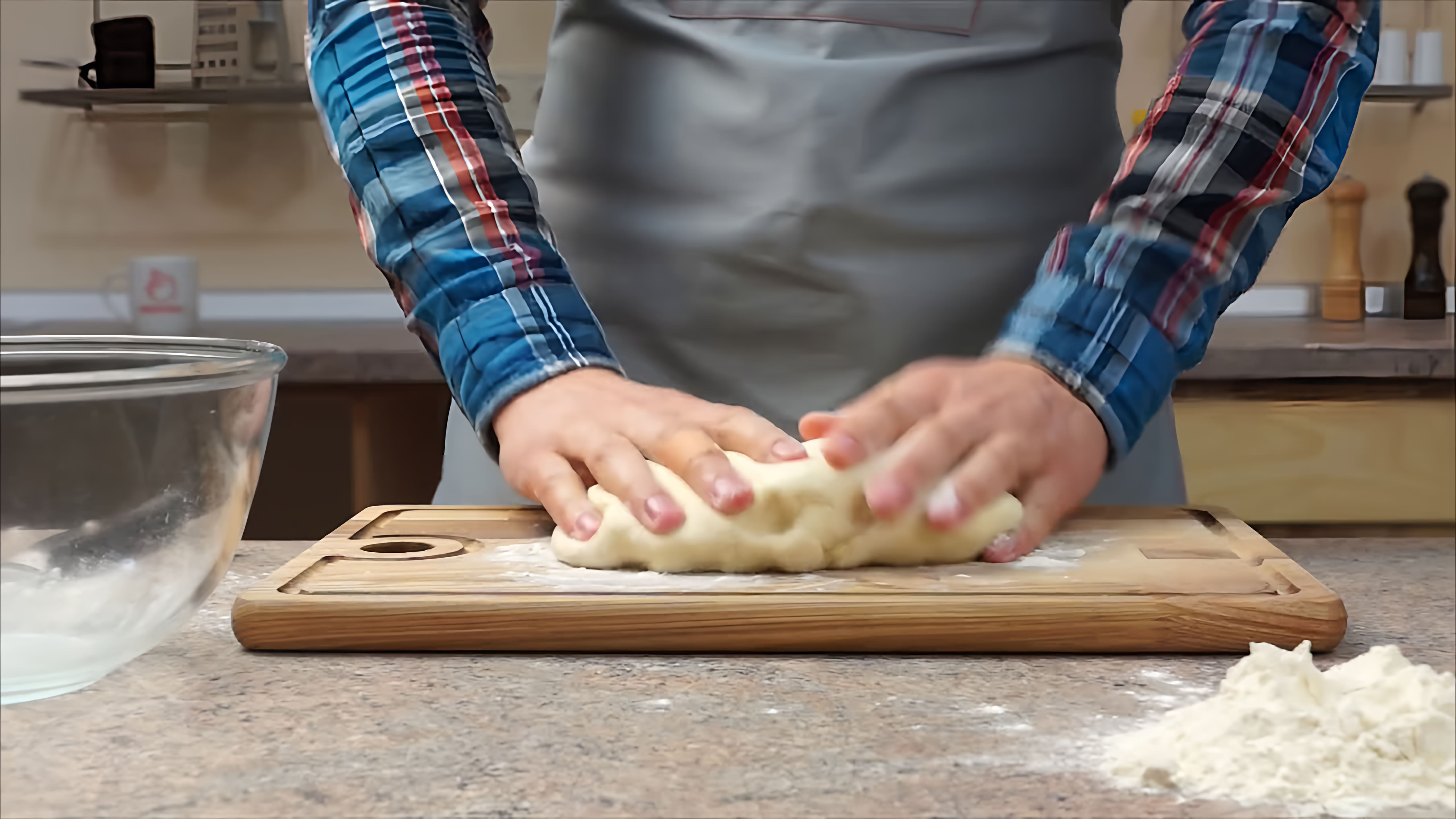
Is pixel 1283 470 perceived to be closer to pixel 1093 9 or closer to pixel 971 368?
pixel 1093 9

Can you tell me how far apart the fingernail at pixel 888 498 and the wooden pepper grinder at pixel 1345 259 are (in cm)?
169

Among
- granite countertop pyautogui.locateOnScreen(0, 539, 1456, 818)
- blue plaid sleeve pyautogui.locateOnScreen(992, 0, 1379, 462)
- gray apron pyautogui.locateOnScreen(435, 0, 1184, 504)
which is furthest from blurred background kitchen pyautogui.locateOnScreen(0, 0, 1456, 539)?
granite countertop pyautogui.locateOnScreen(0, 539, 1456, 818)

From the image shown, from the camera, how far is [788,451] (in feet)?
2.40

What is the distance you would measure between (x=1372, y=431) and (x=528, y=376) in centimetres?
128

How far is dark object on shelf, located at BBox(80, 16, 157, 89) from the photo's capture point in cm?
214

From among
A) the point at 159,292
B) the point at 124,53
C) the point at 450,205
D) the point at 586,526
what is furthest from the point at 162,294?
the point at 586,526

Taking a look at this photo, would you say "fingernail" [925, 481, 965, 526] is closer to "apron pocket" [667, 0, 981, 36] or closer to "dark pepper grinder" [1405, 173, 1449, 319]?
"apron pocket" [667, 0, 981, 36]

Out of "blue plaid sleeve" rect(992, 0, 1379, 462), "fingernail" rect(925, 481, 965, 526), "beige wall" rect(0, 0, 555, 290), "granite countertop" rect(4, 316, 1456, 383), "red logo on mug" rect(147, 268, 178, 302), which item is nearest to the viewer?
"fingernail" rect(925, 481, 965, 526)

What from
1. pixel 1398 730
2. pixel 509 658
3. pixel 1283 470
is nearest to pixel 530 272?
pixel 509 658

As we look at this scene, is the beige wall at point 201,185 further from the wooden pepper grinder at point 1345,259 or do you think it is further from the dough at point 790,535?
the dough at point 790,535

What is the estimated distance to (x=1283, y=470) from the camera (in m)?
1.69

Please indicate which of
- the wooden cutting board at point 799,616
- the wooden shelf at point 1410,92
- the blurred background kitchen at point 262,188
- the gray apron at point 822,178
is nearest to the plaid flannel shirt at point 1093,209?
the gray apron at point 822,178

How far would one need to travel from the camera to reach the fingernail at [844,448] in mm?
709

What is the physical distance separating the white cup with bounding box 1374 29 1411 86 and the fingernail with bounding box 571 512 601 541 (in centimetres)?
189
